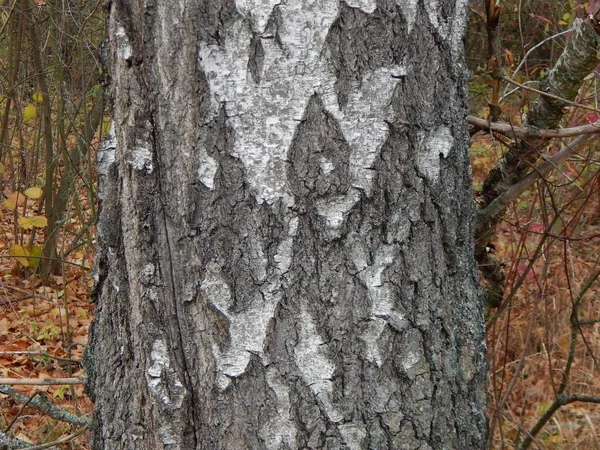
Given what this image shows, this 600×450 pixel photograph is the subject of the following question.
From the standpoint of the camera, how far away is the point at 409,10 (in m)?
0.88

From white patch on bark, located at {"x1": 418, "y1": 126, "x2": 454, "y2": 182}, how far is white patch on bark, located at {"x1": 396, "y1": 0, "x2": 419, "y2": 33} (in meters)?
0.15

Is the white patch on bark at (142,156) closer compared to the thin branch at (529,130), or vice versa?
the white patch on bark at (142,156)

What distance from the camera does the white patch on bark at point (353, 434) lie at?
902mm

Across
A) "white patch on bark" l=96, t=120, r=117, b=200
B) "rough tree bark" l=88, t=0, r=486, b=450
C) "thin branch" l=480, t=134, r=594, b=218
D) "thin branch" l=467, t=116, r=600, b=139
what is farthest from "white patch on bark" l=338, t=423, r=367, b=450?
"thin branch" l=480, t=134, r=594, b=218

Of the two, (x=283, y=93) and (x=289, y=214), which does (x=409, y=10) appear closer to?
(x=283, y=93)

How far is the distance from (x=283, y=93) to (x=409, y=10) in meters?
0.21

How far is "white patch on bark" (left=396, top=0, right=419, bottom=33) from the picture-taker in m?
0.87

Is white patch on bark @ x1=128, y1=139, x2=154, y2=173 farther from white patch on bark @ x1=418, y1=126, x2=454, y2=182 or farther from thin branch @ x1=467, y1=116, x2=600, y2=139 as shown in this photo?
thin branch @ x1=467, y1=116, x2=600, y2=139

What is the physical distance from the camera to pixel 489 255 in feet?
6.89

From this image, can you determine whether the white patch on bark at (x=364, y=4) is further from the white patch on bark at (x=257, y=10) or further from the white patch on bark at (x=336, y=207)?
the white patch on bark at (x=336, y=207)

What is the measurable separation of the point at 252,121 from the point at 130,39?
0.22 meters

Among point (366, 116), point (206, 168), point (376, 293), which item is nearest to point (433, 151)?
point (366, 116)

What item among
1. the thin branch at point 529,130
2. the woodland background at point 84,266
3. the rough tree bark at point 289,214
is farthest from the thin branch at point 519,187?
the rough tree bark at point 289,214

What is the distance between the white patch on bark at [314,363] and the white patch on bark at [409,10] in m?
0.41
